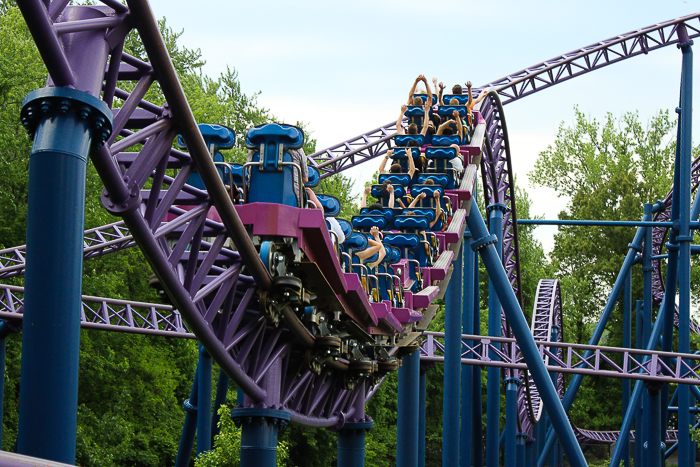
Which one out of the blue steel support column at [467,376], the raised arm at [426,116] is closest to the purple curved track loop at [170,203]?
the raised arm at [426,116]

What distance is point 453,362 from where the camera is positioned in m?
9.79

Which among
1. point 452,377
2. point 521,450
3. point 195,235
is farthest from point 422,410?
point 195,235

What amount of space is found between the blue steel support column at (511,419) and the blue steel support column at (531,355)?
385 centimetres

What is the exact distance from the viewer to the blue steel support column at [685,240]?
39.0 feet

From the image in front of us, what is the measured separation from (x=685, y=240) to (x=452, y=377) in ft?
14.2

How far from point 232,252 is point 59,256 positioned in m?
2.14

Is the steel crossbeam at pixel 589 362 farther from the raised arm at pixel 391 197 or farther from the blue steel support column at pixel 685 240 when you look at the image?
the raised arm at pixel 391 197

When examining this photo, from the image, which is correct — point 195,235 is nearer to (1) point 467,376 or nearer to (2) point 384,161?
(2) point 384,161

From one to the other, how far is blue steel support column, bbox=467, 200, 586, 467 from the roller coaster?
0.07 feet

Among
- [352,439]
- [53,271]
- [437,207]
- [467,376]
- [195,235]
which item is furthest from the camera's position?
[467,376]

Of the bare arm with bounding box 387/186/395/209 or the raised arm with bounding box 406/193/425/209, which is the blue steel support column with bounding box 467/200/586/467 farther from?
the bare arm with bounding box 387/186/395/209

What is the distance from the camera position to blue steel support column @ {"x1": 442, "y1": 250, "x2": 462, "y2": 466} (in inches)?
384

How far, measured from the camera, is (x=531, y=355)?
9664 millimetres

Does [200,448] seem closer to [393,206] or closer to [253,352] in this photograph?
[393,206]
